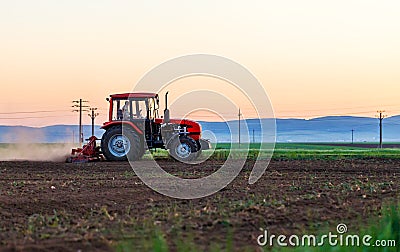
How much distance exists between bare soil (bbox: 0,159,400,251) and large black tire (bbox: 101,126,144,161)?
769 centimetres

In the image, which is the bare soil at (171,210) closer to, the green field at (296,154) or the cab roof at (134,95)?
the cab roof at (134,95)

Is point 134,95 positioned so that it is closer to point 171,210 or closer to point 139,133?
point 139,133

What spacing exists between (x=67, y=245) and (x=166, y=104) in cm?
1965

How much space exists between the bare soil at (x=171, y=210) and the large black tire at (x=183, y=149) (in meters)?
8.05

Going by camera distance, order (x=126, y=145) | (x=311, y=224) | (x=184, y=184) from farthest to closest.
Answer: (x=126, y=145), (x=184, y=184), (x=311, y=224)

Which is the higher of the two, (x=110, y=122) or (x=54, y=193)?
(x=110, y=122)

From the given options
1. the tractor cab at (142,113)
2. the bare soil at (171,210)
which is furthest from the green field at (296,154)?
the bare soil at (171,210)

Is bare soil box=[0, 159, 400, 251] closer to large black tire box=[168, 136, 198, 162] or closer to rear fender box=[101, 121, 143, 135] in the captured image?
rear fender box=[101, 121, 143, 135]

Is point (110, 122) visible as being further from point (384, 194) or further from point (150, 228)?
point (150, 228)

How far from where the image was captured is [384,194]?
13.1m

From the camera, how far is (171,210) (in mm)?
10883

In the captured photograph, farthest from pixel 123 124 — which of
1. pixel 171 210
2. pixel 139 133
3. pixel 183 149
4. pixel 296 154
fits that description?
pixel 171 210

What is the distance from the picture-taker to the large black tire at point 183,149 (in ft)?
87.2

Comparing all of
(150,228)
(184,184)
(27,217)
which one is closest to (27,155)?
(184,184)
